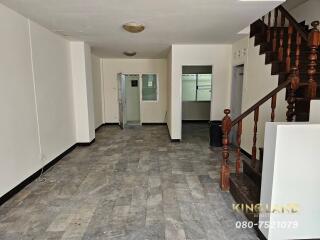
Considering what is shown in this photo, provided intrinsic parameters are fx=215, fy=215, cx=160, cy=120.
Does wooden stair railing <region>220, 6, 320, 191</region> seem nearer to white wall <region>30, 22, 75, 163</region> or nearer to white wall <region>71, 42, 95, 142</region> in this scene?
white wall <region>30, 22, 75, 163</region>

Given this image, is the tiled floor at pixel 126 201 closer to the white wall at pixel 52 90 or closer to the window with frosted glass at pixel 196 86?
the white wall at pixel 52 90

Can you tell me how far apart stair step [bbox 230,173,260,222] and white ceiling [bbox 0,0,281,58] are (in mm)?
2219

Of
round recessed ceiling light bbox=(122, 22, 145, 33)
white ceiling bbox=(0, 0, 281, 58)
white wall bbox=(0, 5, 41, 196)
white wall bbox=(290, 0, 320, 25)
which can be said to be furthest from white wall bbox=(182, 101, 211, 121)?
white wall bbox=(0, 5, 41, 196)

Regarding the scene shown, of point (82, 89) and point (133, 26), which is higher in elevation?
→ point (133, 26)

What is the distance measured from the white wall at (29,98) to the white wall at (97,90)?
7.30ft

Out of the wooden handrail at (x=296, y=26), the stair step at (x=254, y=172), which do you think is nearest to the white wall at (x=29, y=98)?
the stair step at (x=254, y=172)

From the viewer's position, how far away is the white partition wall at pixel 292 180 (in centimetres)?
177

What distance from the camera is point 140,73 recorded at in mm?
7848

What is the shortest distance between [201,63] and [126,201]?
3.88 meters

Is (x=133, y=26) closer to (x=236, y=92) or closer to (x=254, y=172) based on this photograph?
(x=254, y=172)

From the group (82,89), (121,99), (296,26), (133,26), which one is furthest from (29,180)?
(296,26)

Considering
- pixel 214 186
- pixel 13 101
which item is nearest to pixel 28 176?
pixel 13 101

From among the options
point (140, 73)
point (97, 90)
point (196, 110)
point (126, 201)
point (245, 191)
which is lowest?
point (126, 201)

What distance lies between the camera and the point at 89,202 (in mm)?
2730
